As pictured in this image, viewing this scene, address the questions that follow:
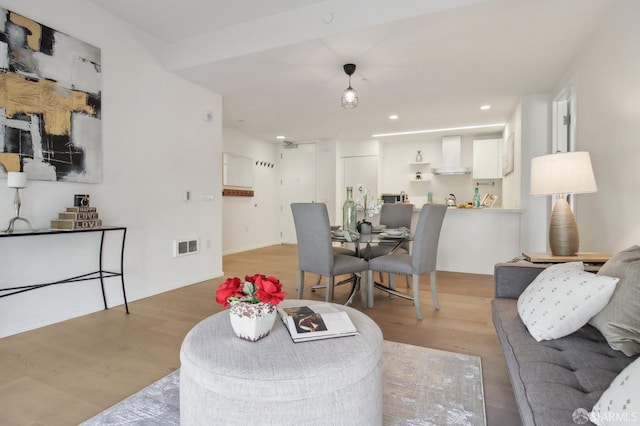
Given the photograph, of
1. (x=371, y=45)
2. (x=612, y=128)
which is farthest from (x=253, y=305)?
(x=612, y=128)

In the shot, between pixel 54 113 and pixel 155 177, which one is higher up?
pixel 54 113

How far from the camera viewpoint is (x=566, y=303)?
1341mm

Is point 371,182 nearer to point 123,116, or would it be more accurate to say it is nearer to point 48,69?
point 123,116

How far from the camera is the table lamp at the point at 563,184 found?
221cm

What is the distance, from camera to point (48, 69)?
2648mm

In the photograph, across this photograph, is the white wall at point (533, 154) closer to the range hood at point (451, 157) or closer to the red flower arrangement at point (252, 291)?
the range hood at point (451, 157)

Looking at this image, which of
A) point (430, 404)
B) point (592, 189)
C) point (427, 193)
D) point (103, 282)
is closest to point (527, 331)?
point (430, 404)

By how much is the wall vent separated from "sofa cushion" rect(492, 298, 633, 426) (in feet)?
11.0

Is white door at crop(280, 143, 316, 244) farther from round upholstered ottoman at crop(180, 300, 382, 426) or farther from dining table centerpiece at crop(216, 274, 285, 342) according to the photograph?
round upholstered ottoman at crop(180, 300, 382, 426)

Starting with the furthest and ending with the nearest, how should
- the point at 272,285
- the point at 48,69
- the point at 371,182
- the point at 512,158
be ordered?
the point at 371,182 < the point at 512,158 < the point at 48,69 < the point at 272,285

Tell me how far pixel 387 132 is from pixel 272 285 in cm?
604

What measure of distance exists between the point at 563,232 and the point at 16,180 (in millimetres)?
A: 3802

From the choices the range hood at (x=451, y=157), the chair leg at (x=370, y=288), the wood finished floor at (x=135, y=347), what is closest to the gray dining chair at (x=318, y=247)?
the chair leg at (x=370, y=288)

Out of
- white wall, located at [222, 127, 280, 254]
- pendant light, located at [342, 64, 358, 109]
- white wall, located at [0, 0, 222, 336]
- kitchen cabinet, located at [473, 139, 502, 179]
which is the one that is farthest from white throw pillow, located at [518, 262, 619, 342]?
white wall, located at [222, 127, 280, 254]
